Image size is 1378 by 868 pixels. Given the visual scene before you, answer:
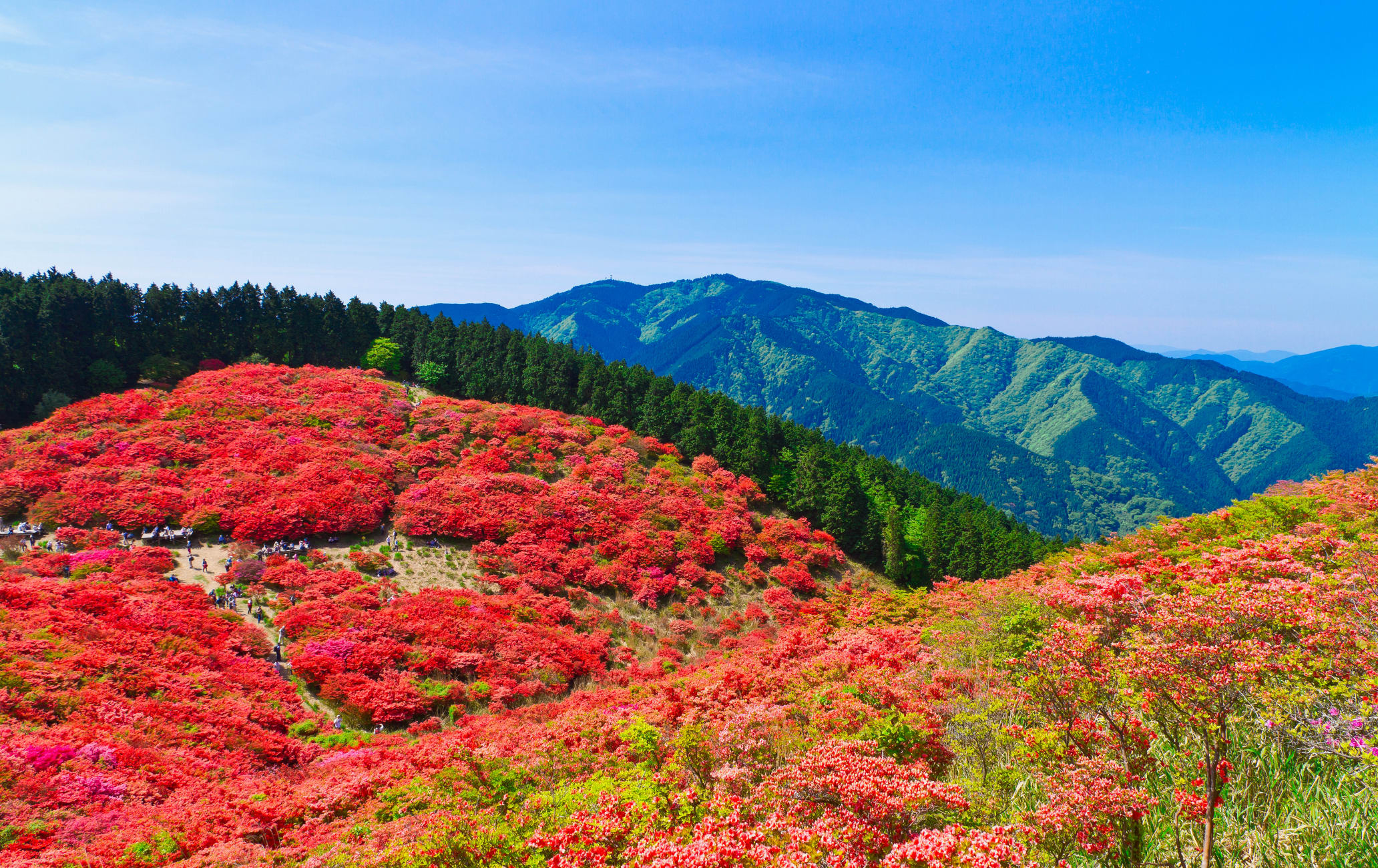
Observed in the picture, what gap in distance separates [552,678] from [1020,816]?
18.9m

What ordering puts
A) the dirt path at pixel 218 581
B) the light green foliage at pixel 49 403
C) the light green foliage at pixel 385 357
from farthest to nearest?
the light green foliage at pixel 385 357
the light green foliage at pixel 49 403
the dirt path at pixel 218 581

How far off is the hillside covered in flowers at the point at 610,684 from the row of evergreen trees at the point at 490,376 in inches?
406

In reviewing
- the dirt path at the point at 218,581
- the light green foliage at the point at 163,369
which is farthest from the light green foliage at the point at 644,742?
the light green foliage at the point at 163,369

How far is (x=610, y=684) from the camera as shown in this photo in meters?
23.7

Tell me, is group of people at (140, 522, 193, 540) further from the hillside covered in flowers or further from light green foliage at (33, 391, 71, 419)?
light green foliage at (33, 391, 71, 419)

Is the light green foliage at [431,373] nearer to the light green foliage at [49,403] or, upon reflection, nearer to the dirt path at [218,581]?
the light green foliage at [49,403]

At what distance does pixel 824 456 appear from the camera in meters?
52.0

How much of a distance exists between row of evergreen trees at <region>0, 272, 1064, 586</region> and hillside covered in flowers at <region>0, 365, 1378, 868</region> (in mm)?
10305

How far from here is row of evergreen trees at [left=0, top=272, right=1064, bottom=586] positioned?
150ft

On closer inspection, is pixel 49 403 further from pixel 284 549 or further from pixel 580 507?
pixel 580 507

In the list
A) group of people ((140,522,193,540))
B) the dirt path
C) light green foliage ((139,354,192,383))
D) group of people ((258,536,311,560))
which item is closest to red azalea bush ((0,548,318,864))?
the dirt path

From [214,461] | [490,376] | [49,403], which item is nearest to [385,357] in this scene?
[490,376]

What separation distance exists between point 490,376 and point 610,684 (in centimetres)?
4120

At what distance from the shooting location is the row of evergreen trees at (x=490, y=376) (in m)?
45.8
